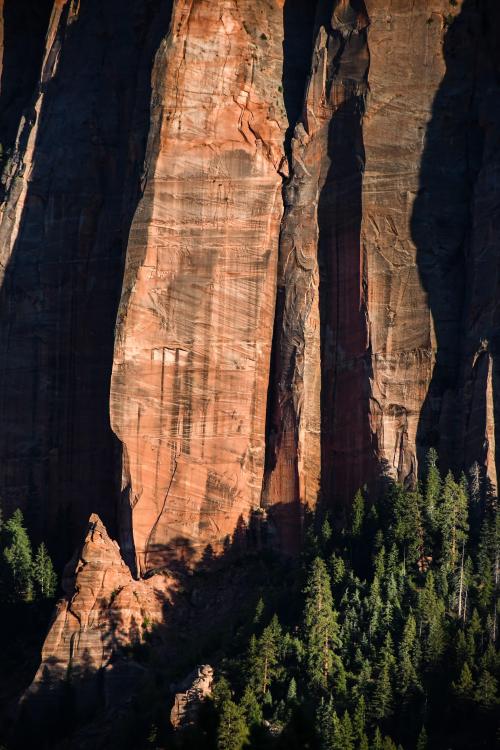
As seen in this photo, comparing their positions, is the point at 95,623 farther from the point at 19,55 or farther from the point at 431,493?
the point at 19,55

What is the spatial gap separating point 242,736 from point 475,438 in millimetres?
20661

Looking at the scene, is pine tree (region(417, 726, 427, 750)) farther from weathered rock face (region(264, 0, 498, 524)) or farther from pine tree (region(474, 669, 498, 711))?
weathered rock face (region(264, 0, 498, 524))

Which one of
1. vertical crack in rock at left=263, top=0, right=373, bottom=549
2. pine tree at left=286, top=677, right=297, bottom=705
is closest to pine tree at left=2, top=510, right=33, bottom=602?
vertical crack in rock at left=263, top=0, right=373, bottom=549

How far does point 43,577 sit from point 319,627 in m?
15.3

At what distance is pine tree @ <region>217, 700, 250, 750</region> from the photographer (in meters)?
80.2

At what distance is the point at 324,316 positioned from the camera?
10012 cm

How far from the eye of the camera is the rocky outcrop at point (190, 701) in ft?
279

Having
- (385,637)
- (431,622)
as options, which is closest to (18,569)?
(385,637)

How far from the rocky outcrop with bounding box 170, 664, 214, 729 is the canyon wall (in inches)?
430

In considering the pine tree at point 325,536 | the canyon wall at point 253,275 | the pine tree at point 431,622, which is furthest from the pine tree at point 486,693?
the canyon wall at point 253,275

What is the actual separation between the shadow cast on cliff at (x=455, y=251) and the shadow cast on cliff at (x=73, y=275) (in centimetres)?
1301

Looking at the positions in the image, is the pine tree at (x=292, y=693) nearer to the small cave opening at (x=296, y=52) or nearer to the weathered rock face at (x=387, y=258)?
the weathered rock face at (x=387, y=258)

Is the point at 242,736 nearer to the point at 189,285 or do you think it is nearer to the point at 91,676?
the point at 91,676

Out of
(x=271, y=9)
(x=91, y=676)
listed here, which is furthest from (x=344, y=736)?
(x=271, y=9)
